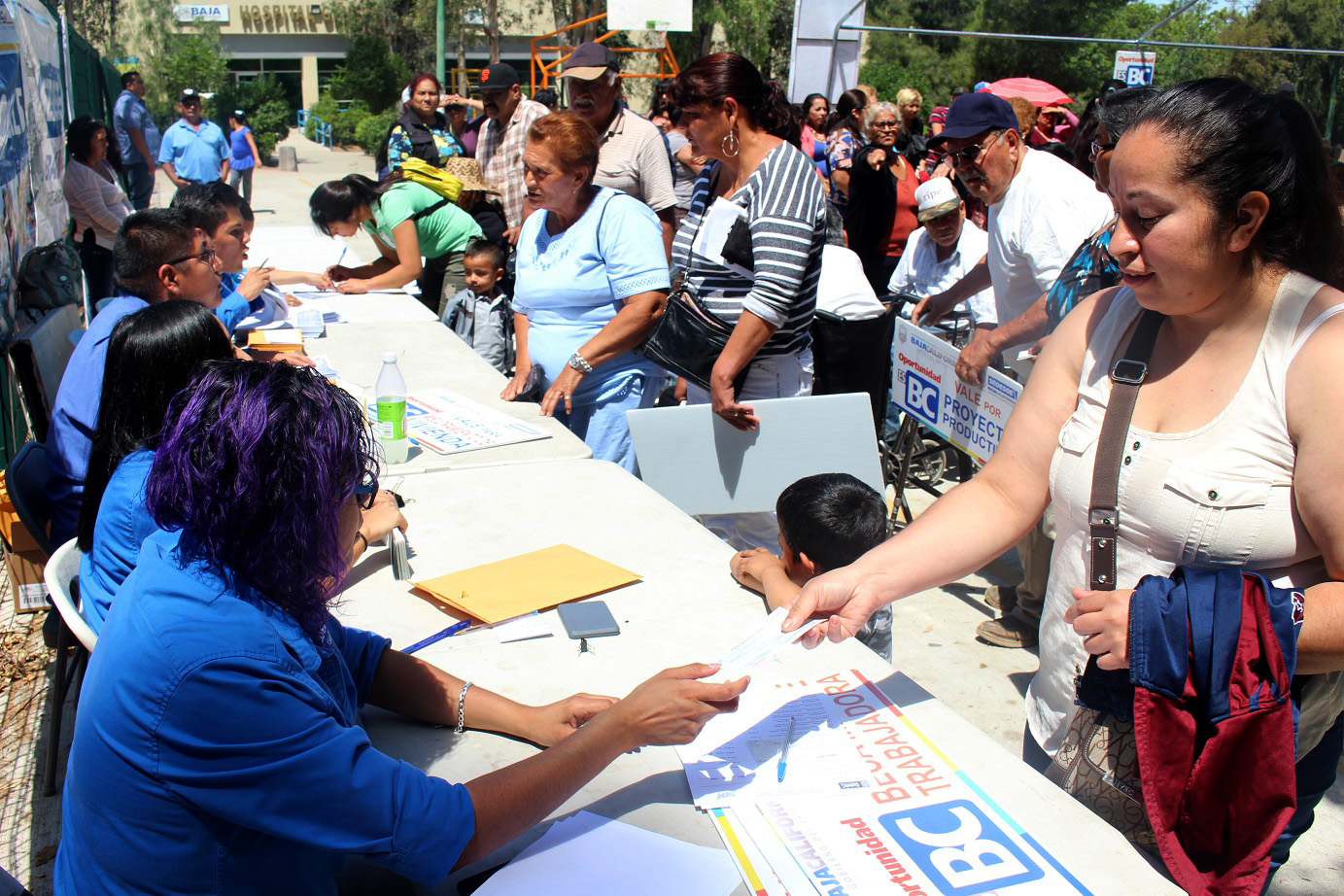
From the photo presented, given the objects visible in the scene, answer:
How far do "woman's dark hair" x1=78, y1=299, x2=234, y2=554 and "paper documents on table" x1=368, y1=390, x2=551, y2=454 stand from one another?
3.23 ft

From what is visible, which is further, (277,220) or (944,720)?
(277,220)

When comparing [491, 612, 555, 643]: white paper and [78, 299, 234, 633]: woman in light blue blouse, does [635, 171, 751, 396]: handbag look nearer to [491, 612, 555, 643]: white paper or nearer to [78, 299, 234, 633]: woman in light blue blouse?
[491, 612, 555, 643]: white paper

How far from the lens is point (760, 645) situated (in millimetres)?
1563

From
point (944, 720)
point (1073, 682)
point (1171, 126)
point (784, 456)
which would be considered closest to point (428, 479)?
point (784, 456)

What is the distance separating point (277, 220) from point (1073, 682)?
Answer: 15.0 m

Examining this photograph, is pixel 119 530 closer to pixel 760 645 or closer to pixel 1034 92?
pixel 760 645

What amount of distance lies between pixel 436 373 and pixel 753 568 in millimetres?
2276

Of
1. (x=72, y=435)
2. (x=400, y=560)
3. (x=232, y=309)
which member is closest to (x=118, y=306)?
(x=72, y=435)

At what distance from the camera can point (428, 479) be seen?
2.89 m

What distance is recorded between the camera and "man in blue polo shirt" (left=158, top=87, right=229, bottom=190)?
1249 cm

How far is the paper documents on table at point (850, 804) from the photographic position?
1333 millimetres

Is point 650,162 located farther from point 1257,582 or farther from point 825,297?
point 1257,582

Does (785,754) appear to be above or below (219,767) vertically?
below


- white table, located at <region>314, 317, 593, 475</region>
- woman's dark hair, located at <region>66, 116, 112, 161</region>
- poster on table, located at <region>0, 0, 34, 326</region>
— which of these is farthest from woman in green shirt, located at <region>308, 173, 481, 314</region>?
woman's dark hair, located at <region>66, 116, 112, 161</region>
